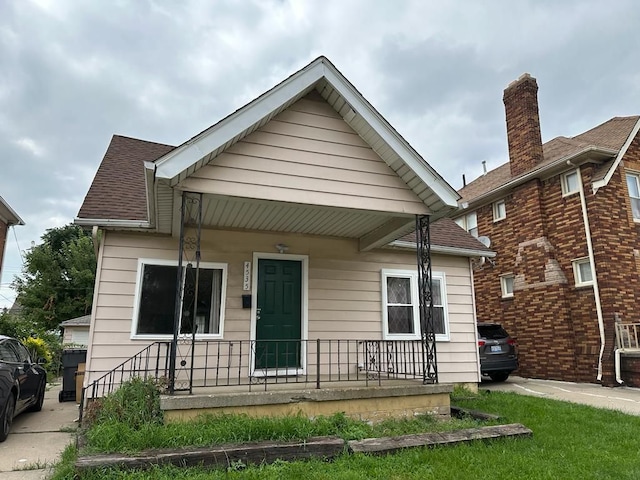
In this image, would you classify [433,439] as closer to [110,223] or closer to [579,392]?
[110,223]

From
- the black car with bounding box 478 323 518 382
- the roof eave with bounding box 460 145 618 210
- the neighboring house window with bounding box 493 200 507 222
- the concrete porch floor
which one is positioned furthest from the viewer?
the neighboring house window with bounding box 493 200 507 222

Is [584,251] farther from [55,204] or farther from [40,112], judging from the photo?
[55,204]

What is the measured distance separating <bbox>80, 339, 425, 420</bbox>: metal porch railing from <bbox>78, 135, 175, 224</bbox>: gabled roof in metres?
2.27

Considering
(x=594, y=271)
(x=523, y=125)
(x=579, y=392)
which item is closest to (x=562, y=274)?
(x=594, y=271)

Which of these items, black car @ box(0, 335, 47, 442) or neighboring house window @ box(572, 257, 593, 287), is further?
neighboring house window @ box(572, 257, 593, 287)

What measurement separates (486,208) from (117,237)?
1227 centimetres

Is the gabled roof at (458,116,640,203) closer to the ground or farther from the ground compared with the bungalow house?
farther from the ground

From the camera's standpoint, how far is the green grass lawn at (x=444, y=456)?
12.2ft

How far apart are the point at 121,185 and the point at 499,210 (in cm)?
1182

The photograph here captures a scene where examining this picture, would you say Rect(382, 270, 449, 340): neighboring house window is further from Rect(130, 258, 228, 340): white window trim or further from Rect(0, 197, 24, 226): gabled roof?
Rect(0, 197, 24, 226): gabled roof

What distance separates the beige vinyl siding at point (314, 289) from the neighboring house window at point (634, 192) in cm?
605

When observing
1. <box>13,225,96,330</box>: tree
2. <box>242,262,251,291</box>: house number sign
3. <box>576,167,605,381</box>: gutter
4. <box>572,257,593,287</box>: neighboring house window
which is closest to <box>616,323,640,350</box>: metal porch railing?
<box>576,167,605,381</box>: gutter

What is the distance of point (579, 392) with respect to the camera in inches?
360

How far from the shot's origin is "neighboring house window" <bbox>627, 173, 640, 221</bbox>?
38.4 ft
